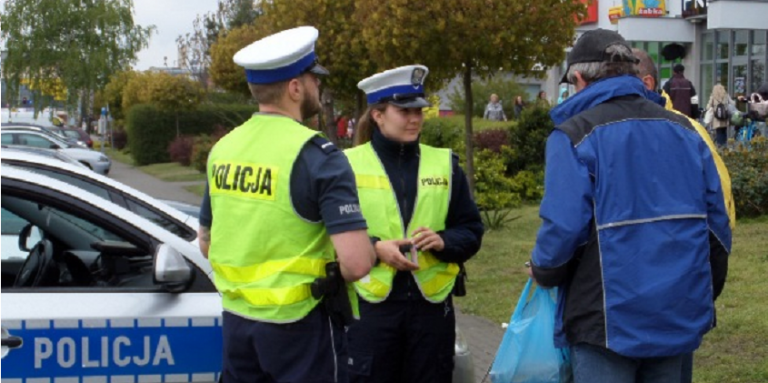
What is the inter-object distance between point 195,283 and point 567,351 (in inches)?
59.1

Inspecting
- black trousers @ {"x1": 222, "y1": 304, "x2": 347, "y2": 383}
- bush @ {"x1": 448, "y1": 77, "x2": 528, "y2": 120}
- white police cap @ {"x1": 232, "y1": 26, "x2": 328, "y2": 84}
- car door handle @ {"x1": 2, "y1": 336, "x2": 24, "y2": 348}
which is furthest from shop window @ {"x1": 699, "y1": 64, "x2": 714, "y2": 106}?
black trousers @ {"x1": 222, "y1": 304, "x2": 347, "y2": 383}

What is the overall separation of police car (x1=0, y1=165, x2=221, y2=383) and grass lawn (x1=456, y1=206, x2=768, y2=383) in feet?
11.0

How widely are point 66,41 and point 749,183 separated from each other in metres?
32.0

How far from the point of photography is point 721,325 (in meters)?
8.09

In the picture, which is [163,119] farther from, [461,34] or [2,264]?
[2,264]

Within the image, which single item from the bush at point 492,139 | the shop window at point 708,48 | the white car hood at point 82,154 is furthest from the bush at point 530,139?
the white car hood at point 82,154

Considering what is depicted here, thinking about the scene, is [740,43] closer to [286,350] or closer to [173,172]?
[173,172]

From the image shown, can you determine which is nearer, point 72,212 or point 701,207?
point 701,207

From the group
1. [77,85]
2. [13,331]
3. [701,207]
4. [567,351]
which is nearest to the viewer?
[701,207]

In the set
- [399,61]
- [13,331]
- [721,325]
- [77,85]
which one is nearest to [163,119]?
[77,85]

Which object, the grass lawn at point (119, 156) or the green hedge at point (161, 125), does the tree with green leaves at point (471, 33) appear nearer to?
the green hedge at point (161, 125)

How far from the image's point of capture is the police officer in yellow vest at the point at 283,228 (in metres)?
3.53

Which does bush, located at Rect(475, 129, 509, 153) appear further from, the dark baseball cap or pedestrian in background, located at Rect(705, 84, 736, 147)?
the dark baseball cap

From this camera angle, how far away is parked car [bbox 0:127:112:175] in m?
29.8
